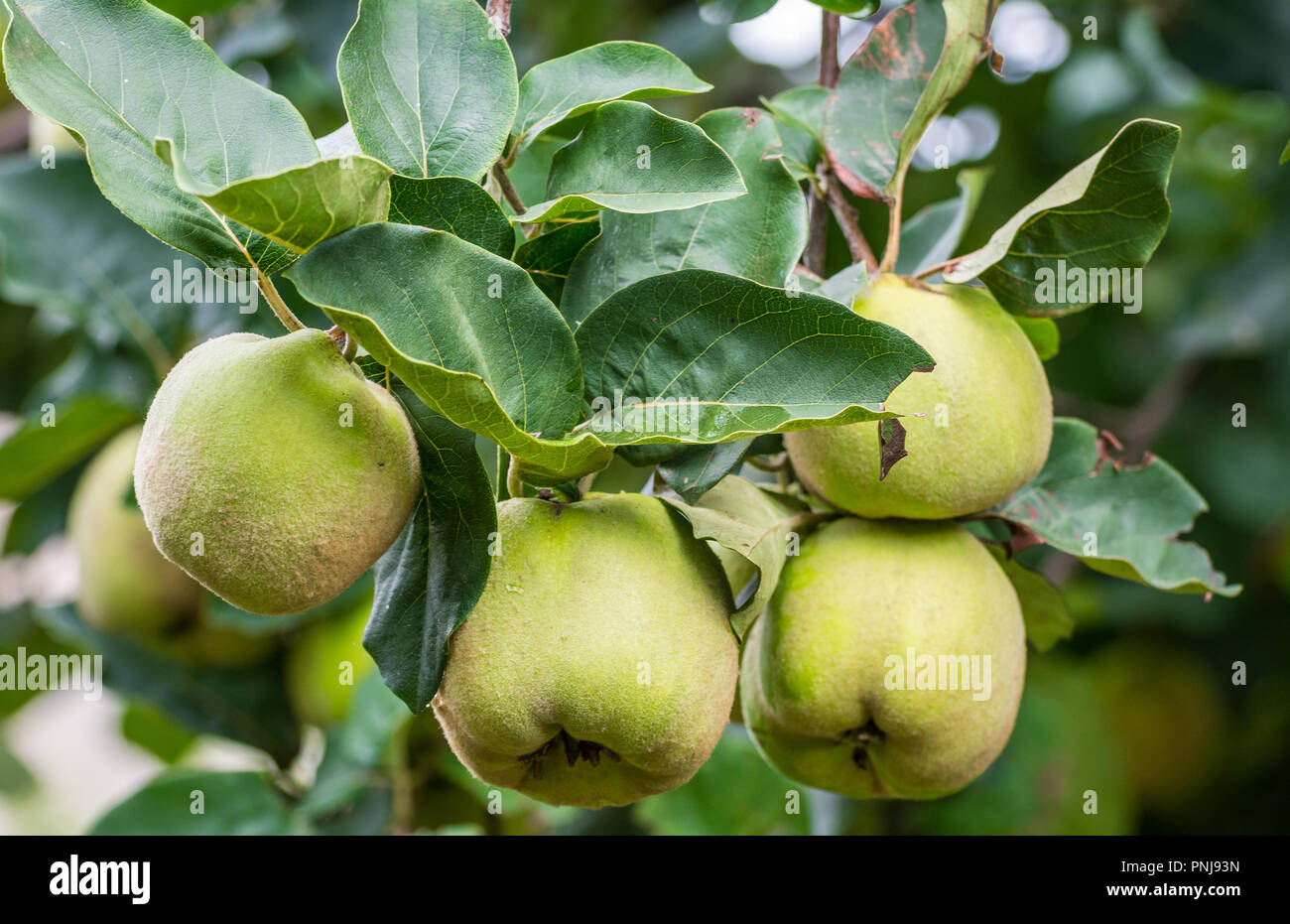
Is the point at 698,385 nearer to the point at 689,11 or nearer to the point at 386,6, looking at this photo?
the point at 386,6

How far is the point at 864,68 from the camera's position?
90 cm

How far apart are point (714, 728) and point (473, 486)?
0.68 ft

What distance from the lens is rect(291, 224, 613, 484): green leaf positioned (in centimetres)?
59

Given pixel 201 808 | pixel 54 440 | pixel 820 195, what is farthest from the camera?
pixel 54 440

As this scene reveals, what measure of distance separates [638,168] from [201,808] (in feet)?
3.37

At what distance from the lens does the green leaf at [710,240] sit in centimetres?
76

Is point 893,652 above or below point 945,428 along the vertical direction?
below

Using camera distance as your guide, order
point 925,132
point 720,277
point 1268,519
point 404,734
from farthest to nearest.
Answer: point 1268,519
point 404,734
point 925,132
point 720,277

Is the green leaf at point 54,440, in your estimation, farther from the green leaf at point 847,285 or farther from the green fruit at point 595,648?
the green leaf at point 847,285

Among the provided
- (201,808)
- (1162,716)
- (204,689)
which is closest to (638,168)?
(201,808)

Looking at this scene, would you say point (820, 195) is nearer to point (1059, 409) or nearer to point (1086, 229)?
point (1086, 229)

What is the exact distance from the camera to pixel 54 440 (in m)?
1.49
